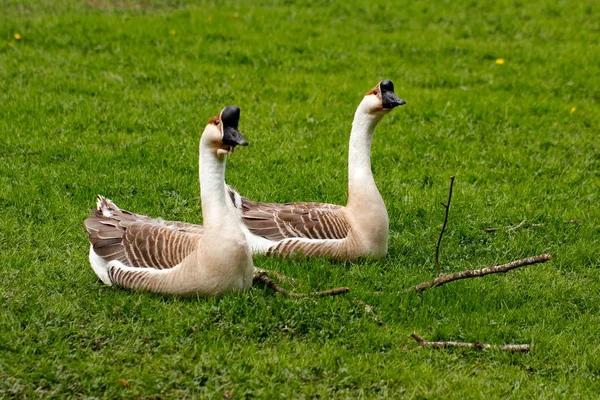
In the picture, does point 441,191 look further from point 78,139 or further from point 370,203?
point 78,139

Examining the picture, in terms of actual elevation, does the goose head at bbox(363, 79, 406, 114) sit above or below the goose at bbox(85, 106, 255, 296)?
above

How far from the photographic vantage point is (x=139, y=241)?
6125 mm

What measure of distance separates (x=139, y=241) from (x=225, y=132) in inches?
50.1

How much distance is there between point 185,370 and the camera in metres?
5.17

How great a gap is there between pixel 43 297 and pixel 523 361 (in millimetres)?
3604

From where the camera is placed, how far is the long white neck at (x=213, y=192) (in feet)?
18.9

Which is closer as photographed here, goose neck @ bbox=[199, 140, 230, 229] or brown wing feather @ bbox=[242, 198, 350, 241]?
goose neck @ bbox=[199, 140, 230, 229]

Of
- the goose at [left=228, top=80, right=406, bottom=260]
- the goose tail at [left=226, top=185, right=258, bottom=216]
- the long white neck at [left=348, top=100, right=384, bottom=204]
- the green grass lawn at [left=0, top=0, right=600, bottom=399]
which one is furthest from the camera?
the goose tail at [left=226, top=185, right=258, bottom=216]

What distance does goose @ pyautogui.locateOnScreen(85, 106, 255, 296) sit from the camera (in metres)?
5.68

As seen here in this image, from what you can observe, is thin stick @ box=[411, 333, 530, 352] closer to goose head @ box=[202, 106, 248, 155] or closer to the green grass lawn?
the green grass lawn

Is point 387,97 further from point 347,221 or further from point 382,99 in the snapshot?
point 347,221

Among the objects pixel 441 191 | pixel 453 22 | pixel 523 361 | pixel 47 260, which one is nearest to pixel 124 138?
pixel 47 260

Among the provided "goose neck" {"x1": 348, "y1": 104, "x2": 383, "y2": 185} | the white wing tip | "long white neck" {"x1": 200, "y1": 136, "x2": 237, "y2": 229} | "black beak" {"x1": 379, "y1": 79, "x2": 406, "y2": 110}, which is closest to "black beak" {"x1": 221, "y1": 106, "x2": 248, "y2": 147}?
"long white neck" {"x1": 200, "y1": 136, "x2": 237, "y2": 229}

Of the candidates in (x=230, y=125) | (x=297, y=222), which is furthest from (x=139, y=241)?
(x=297, y=222)
